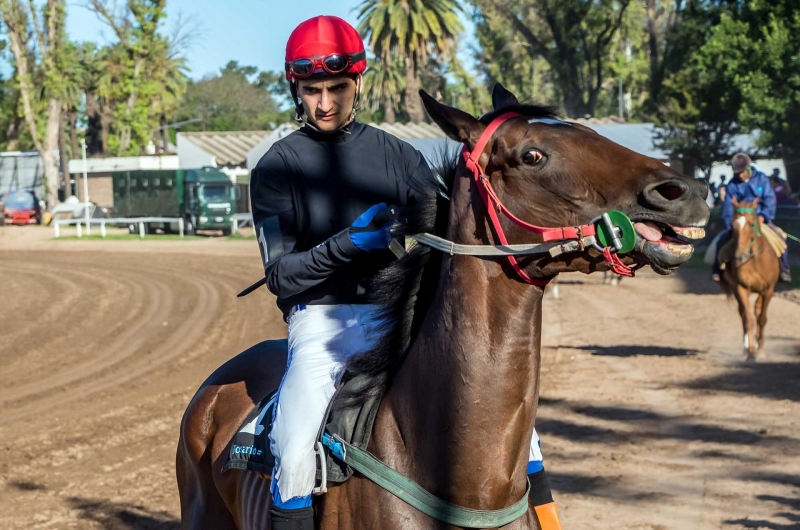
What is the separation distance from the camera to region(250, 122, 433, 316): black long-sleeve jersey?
11.7 feet

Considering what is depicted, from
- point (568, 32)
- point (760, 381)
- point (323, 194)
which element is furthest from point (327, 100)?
point (568, 32)

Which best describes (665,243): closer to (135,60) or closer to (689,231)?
(689,231)

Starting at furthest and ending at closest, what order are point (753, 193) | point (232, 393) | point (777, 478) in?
point (753, 193) < point (777, 478) < point (232, 393)

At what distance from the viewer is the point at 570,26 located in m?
50.4

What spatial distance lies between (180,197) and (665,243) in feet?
134

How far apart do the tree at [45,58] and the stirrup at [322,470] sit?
2238 inches

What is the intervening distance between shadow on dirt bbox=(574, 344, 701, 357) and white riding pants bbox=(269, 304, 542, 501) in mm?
10691

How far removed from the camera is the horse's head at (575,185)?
2756 millimetres

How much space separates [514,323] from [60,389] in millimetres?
10610

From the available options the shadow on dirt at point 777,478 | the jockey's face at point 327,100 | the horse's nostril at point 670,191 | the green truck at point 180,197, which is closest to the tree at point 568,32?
the green truck at point 180,197

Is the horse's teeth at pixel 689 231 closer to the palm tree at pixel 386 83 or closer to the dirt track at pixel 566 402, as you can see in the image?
the dirt track at pixel 566 402

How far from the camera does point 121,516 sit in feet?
24.3

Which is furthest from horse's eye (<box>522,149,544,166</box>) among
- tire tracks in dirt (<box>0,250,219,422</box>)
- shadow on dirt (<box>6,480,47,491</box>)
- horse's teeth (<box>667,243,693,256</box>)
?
tire tracks in dirt (<box>0,250,219,422</box>)

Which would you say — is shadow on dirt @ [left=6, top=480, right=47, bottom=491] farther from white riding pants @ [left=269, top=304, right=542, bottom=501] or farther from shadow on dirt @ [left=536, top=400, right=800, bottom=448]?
white riding pants @ [left=269, top=304, right=542, bottom=501]
